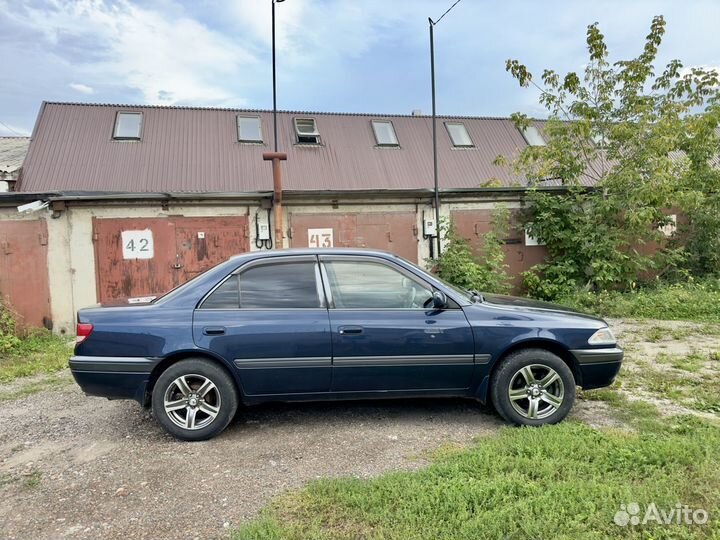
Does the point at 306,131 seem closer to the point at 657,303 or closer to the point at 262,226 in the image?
the point at 262,226

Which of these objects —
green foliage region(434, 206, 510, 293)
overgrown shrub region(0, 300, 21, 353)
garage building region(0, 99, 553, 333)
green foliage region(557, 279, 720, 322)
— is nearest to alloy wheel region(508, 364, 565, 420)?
garage building region(0, 99, 553, 333)

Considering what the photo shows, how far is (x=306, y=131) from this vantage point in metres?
15.7

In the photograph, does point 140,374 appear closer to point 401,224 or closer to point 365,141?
point 401,224

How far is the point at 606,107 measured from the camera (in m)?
9.86

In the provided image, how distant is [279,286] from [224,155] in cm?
1145

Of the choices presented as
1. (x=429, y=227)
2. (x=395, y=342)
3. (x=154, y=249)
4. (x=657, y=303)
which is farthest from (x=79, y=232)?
(x=657, y=303)

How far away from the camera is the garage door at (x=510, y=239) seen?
959 centimetres

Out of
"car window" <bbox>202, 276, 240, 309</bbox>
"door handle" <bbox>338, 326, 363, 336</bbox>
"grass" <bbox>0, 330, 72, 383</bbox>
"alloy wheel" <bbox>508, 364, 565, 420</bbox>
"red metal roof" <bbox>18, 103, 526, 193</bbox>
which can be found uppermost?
"red metal roof" <bbox>18, 103, 526, 193</bbox>

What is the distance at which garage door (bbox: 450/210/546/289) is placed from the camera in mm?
9594

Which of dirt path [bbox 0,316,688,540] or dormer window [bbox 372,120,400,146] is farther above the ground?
dormer window [bbox 372,120,400,146]

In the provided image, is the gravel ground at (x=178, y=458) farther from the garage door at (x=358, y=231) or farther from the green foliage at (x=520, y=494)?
the garage door at (x=358, y=231)

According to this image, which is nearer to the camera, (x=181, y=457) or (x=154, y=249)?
(x=181, y=457)

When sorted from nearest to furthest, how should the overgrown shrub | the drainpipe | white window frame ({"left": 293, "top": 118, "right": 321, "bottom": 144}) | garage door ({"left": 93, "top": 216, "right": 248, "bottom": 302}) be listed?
the overgrown shrub < garage door ({"left": 93, "top": 216, "right": 248, "bottom": 302}) < the drainpipe < white window frame ({"left": 293, "top": 118, "right": 321, "bottom": 144})

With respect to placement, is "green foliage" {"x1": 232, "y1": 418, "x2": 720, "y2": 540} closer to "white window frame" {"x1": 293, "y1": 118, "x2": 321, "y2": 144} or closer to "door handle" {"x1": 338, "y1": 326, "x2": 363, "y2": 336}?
"door handle" {"x1": 338, "y1": 326, "x2": 363, "y2": 336}
